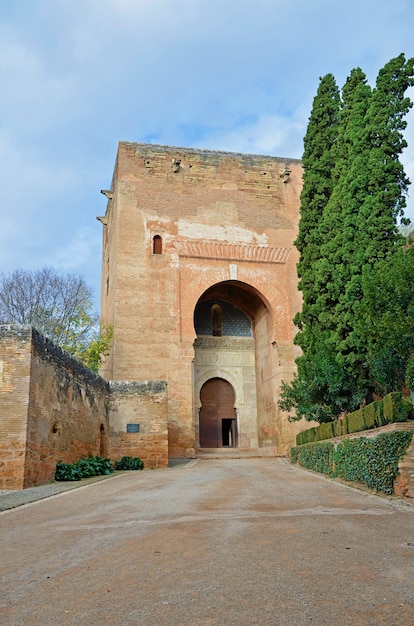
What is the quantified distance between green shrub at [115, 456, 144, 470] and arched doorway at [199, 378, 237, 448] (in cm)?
794

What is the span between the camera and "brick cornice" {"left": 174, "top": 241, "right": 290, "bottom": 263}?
72.6ft

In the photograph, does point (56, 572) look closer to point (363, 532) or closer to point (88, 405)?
point (363, 532)

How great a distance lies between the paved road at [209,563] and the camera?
10.1 ft

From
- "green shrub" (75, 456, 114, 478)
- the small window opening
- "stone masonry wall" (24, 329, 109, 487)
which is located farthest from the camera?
the small window opening

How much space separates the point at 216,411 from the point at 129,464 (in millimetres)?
8671

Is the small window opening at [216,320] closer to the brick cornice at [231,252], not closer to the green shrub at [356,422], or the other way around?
the brick cornice at [231,252]

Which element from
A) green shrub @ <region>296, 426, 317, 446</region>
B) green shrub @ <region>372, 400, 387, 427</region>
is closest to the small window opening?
green shrub @ <region>296, 426, 317, 446</region>

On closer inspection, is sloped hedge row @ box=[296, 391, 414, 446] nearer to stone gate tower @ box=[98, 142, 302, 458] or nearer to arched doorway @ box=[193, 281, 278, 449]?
stone gate tower @ box=[98, 142, 302, 458]

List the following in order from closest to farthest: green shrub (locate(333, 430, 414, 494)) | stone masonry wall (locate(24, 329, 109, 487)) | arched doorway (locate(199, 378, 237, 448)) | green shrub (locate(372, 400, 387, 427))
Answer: green shrub (locate(333, 430, 414, 494)) < green shrub (locate(372, 400, 387, 427)) < stone masonry wall (locate(24, 329, 109, 487)) < arched doorway (locate(199, 378, 237, 448))

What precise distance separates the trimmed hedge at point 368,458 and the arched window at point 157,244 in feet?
38.8

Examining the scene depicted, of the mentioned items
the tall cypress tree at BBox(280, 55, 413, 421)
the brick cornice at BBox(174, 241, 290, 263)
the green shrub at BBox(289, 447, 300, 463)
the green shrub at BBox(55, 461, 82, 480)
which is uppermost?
the brick cornice at BBox(174, 241, 290, 263)

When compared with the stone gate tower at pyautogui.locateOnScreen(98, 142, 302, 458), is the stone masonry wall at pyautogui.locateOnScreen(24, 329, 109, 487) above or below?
below

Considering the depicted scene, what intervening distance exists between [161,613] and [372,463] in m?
6.50

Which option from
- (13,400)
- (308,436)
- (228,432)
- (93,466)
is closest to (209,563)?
(13,400)
